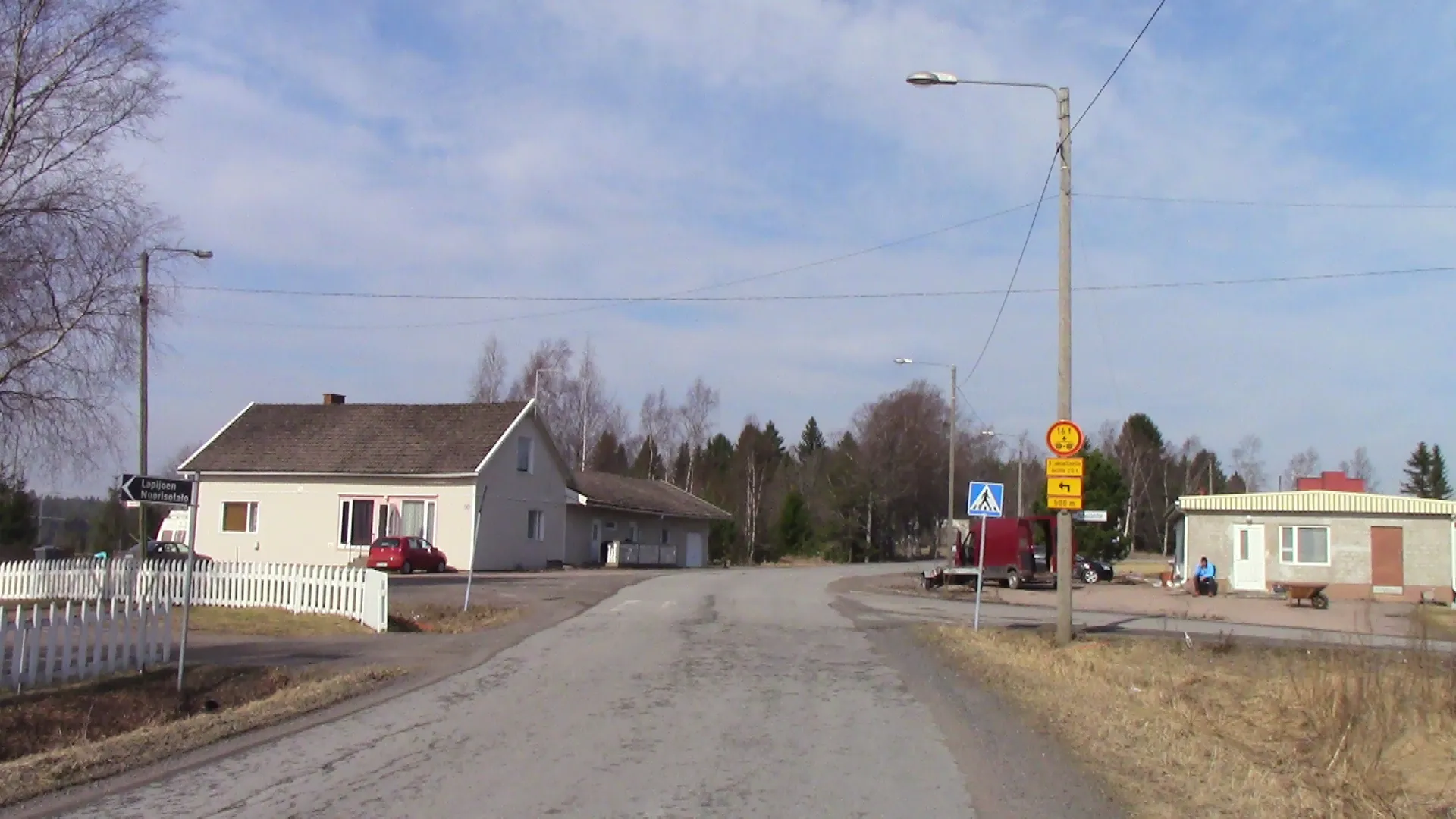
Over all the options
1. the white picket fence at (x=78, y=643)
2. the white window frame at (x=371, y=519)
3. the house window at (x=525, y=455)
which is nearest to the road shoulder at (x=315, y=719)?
the white picket fence at (x=78, y=643)

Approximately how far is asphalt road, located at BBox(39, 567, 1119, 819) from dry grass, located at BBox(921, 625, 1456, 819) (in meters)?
0.56

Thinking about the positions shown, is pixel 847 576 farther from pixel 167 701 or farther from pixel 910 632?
pixel 167 701

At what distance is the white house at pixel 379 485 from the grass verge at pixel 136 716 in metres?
26.6

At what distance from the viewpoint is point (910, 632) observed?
2106 cm

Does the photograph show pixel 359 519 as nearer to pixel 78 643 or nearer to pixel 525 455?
pixel 525 455

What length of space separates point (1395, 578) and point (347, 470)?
3595cm

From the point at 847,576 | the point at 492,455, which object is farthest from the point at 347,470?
the point at 847,576

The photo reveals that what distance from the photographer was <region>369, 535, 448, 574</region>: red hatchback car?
129 ft

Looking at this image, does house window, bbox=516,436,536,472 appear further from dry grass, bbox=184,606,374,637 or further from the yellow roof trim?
the yellow roof trim

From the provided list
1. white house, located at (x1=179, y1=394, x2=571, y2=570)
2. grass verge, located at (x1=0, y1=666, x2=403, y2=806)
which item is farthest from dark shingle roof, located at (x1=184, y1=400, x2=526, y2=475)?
grass verge, located at (x1=0, y1=666, x2=403, y2=806)

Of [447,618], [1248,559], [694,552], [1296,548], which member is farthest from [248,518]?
[1296,548]

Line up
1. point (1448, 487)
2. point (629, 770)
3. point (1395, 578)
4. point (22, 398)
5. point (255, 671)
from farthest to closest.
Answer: point (1448, 487) → point (1395, 578) → point (22, 398) → point (255, 671) → point (629, 770)

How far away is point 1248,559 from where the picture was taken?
41.7 m

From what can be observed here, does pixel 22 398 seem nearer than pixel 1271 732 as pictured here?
No
